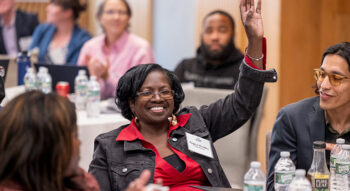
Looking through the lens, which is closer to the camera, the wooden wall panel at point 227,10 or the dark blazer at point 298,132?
the dark blazer at point 298,132

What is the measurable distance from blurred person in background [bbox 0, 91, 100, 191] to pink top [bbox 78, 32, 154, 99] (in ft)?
10.4

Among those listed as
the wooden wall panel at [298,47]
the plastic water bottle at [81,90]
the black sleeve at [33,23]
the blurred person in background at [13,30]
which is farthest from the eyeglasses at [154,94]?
the black sleeve at [33,23]

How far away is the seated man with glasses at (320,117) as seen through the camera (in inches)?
94.3

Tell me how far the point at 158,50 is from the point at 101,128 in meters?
3.43

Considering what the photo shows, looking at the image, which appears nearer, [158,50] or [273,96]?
[273,96]

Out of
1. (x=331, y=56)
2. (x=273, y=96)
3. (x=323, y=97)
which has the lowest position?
(x=273, y=96)

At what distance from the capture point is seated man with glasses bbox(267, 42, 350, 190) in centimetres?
240

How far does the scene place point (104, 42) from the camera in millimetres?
5207

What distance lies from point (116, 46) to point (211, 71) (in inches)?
41.2

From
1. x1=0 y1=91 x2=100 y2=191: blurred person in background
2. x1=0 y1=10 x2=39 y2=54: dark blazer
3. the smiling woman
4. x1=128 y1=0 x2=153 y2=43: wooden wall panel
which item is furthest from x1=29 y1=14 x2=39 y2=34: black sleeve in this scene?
x1=0 y1=91 x2=100 y2=191: blurred person in background

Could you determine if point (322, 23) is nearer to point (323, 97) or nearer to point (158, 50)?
point (158, 50)

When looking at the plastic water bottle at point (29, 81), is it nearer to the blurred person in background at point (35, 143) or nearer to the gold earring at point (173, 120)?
the gold earring at point (173, 120)

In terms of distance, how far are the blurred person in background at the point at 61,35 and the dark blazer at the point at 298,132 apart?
3402 mm

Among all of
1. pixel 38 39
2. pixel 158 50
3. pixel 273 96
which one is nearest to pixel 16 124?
pixel 273 96
